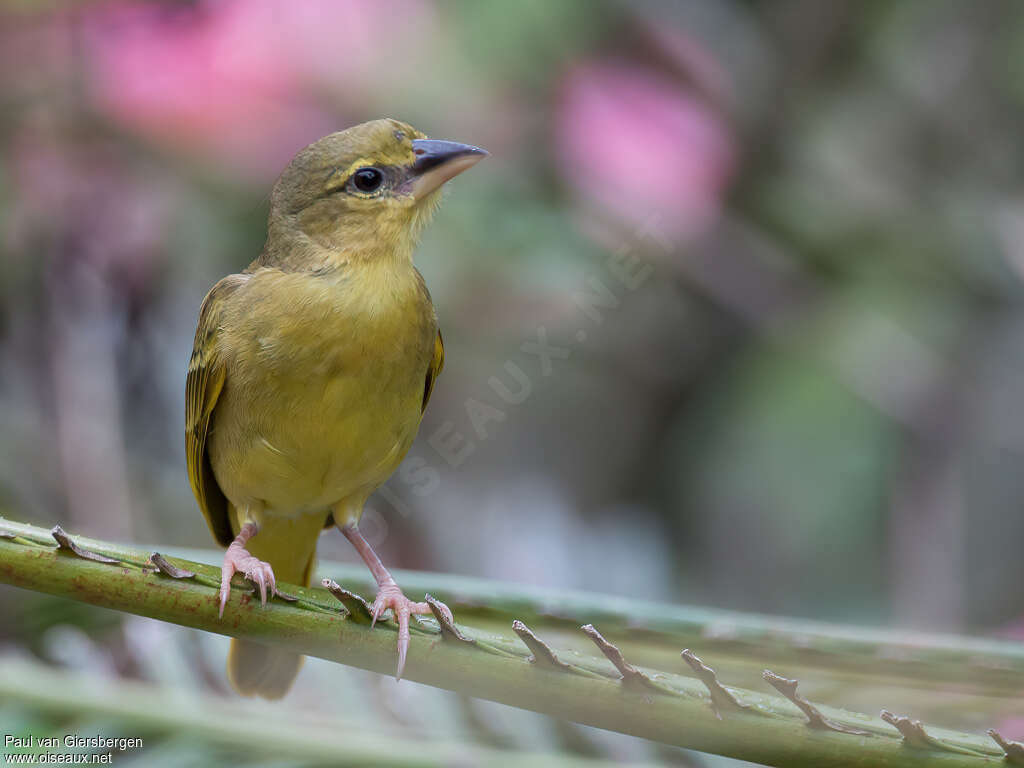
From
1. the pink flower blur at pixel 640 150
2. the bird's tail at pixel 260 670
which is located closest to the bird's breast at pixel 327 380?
the bird's tail at pixel 260 670

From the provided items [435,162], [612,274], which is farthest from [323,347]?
[612,274]

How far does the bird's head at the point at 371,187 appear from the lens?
87.6 inches

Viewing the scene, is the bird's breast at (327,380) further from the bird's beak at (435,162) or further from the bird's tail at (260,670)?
the bird's tail at (260,670)

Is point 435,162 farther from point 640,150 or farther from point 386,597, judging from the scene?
point 640,150

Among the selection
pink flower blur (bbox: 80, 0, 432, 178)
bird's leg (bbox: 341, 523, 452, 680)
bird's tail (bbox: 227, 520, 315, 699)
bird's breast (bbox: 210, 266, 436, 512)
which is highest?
pink flower blur (bbox: 80, 0, 432, 178)

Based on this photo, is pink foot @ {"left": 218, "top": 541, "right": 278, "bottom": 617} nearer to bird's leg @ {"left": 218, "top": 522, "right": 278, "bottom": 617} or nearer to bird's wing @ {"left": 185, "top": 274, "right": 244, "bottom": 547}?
bird's leg @ {"left": 218, "top": 522, "right": 278, "bottom": 617}

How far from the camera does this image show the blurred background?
3465mm

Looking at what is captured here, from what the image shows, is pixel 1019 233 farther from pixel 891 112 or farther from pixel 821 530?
pixel 821 530

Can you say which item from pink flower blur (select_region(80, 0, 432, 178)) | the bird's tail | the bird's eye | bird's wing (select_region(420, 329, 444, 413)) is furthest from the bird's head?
pink flower blur (select_region(80, 0, 432, 178))

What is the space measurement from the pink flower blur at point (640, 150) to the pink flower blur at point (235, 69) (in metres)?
0.72

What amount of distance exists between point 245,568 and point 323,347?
0.42 m

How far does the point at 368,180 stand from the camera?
2254 millimetres

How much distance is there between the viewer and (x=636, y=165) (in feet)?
11.8

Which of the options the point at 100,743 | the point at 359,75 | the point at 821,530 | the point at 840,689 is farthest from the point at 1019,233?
the point at 100,743
